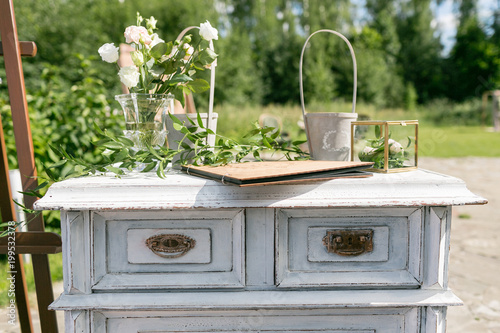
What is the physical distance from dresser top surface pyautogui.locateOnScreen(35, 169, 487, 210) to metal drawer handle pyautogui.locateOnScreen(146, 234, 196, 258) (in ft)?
0.33

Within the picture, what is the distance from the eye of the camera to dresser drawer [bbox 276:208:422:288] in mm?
1062

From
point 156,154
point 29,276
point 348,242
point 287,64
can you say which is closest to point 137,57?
point 156,154

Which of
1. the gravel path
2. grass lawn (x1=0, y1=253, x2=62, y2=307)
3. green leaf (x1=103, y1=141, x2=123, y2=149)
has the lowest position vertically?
the gravel path

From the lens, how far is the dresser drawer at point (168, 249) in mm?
1040

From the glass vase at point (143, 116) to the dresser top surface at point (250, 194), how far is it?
0.19 meters

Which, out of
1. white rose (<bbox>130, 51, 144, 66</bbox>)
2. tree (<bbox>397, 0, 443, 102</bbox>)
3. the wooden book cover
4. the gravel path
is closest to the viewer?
the wooden book cover

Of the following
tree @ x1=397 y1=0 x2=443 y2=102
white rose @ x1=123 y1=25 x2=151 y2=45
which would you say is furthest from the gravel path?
tree @ x1=397 y1=0 x2=443 y2=102

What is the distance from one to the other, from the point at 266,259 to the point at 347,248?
210mm

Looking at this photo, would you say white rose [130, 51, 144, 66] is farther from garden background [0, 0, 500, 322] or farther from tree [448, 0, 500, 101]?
tree [448, 0, 500, 101]

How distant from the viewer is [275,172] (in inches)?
37.5

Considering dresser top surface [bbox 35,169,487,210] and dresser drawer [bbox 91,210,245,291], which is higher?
dresser top surface [bbox 35,169,487,210]

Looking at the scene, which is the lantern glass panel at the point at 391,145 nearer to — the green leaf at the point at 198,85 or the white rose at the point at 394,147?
the white rose at the point at 394,147

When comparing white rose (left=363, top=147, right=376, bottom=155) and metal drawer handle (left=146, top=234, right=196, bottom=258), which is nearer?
metal drawer handle (left=146, top=234, right=196, bottom=258)

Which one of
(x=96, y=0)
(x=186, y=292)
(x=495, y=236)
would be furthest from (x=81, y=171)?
(x=96, y=0)
